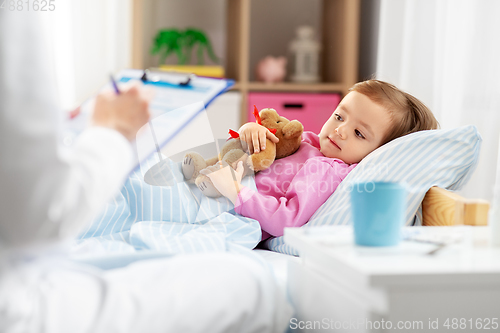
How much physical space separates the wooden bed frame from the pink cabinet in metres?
1.38

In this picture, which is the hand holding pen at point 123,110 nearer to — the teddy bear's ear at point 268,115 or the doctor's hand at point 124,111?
the doctor's hand at point 124,111

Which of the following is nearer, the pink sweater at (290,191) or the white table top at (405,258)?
the white table top at (405,258)

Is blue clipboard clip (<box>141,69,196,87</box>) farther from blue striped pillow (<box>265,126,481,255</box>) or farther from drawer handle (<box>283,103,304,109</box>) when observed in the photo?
drawer handle (<box>283,103,304,109</box>)

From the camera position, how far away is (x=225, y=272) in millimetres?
610

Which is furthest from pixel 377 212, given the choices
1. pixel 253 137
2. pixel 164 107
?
pixel 253 137

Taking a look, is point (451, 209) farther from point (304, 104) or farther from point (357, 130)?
point (304, 104)

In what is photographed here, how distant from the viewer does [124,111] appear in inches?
21.7

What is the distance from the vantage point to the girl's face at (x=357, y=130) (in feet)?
3.76

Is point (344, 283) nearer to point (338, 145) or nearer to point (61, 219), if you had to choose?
point (61, 219)

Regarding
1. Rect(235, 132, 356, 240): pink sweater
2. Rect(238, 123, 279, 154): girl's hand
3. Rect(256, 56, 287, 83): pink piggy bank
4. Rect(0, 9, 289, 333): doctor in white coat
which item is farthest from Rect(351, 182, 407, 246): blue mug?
Rect(256, 56, 287, 83): pink piggy bank

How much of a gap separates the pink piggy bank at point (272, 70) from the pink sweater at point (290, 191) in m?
1.39

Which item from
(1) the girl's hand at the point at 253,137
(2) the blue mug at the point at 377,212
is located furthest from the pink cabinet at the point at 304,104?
(2) the blue mug at the point at 377,212

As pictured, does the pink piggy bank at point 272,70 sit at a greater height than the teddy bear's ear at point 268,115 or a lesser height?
greater

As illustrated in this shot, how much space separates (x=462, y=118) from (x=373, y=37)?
Answer: 0.73 metres
